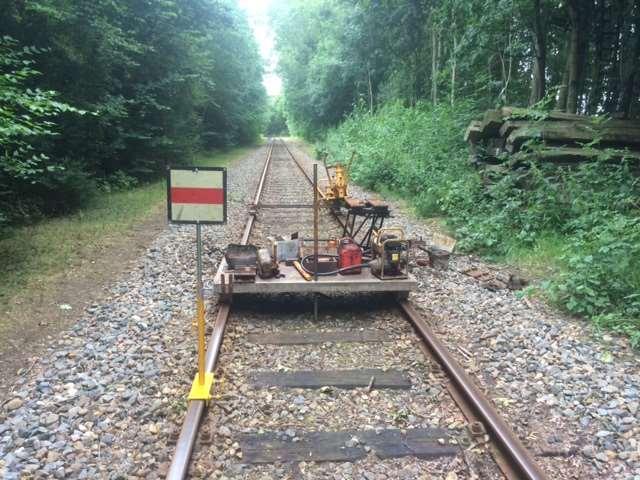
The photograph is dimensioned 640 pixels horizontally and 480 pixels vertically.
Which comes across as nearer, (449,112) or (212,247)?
(212,247)

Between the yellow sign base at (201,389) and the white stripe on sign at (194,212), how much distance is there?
3.97ft

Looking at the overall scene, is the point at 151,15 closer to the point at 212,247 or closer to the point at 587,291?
the point at 212,247

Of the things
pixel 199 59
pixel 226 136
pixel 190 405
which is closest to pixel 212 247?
pixel 190 405

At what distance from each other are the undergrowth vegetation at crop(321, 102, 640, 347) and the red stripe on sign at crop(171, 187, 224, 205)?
3819 mm

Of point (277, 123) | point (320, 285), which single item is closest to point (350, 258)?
point (320, 285)

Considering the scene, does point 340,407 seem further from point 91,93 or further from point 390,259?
point 91,93

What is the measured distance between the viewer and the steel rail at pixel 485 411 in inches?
116

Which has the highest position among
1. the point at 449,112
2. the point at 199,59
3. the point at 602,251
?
the point at 199,59

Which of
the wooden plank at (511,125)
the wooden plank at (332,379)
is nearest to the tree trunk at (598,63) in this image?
the wooden plank at (511,125)

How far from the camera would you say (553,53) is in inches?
597

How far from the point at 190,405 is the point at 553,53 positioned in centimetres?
1566

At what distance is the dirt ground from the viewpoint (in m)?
4.45

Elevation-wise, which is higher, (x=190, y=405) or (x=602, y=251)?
(x=602, y=251)

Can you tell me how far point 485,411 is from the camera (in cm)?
348
